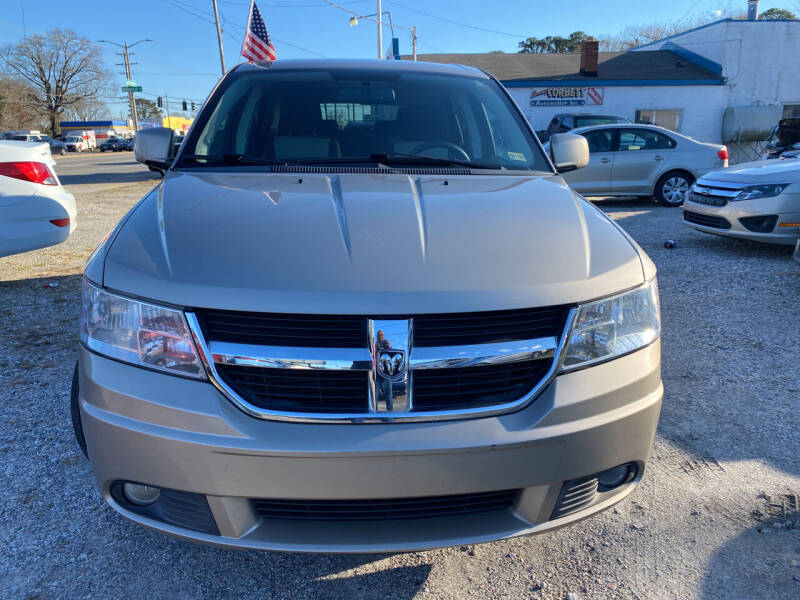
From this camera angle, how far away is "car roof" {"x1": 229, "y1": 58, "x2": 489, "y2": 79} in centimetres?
309

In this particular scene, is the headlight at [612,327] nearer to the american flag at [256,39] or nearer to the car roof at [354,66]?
the car roof at [354,66]

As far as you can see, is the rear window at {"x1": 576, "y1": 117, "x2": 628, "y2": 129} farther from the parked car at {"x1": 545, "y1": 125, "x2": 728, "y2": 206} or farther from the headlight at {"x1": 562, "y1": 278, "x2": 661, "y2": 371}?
the headlight at {"x1": 562, "y1": 278, "x2": 661, "y2": 371}

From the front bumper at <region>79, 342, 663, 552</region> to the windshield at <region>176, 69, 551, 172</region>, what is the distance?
1.35 m

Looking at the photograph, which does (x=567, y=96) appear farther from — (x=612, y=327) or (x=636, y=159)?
(x=612, y=327)

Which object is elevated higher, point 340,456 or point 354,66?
Answer: point 354,66

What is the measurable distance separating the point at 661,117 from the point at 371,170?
968 inches

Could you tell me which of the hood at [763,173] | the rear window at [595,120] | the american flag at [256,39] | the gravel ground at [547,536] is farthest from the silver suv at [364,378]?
the rear window at [595,120]

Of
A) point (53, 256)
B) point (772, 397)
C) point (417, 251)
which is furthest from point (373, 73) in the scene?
point (53, 256)

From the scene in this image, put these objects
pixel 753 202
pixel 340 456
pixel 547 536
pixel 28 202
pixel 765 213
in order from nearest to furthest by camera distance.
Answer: pixel 340 456 → pixel 547 536 → pixel 28 202 → pixel 765 213 → pixel 753 202

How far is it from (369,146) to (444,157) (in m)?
0.36

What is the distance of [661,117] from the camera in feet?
77.1

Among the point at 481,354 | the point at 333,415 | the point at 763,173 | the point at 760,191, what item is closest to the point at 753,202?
the point at 760,191

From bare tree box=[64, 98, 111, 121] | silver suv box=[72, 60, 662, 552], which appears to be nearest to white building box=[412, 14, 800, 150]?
silver suv box=[72, 60, 662, 552]

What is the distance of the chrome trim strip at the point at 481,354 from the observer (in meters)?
1.53
